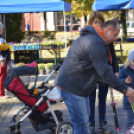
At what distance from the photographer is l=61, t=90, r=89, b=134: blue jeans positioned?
293cm

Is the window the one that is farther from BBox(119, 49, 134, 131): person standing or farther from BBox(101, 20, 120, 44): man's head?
BBox(101, 20, 120, 44): man's head

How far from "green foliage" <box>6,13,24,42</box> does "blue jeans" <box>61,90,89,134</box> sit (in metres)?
13.0

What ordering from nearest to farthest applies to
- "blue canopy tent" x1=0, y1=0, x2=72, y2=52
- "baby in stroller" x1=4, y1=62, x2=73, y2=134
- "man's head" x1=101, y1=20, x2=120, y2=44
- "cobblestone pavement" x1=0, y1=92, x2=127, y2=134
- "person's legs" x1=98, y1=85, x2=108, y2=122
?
"man's head" x1=101, y1=20, x2=120, y2=44
"baby in stroller" x1=4, y1=62, x2=73, y2=134
"person's legs" x1=98, y1=85, x2=108, y2=122
"cobblestone pavement" x1=0, y1=92, x2=127, y2=134
"blue canopy tent" x1=0, y1=0, x2=72, y2=52

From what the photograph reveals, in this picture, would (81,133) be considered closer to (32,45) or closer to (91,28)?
(91,28)

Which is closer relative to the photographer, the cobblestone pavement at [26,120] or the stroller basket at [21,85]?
the stroller basket at [21,85]

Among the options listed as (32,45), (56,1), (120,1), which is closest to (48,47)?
(32,45)

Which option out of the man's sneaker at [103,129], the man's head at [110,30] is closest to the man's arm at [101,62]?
the man's head at [110,30]

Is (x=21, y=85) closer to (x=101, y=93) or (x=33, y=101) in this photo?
(x=33, y=101)

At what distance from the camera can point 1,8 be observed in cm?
985

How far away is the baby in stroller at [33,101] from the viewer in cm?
380

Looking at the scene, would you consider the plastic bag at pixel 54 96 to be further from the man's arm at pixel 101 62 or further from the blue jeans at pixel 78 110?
the man's arm at pixel 101 62

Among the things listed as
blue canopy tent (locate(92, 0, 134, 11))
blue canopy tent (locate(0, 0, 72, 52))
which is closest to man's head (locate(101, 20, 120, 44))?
blue canopy tent (locate(0, 0, 72, 52))

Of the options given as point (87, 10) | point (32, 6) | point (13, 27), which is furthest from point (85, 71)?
point (87, 10)

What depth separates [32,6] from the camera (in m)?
9.56
